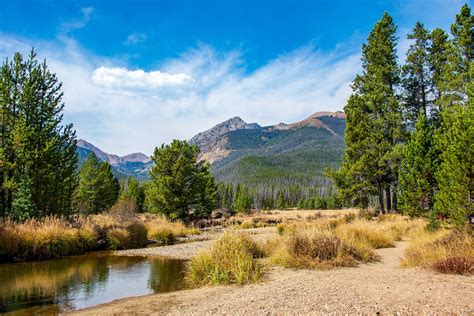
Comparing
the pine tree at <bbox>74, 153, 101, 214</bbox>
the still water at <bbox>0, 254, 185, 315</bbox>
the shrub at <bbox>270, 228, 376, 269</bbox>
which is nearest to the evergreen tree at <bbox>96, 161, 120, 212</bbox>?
the pine tree at <bbox>74, 153, 101, 214</bbox>

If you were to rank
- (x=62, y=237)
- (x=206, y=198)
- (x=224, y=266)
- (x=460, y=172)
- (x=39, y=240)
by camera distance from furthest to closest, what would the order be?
(x=206, y=198) → (x=62, y=237) → (x=39, y=240) → (x=460, y=172) → (x=224, y=266)

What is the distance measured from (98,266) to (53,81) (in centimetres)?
1455

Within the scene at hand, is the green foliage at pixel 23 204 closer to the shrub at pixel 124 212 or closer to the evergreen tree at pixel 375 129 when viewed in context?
the shrub at pixel 124 212

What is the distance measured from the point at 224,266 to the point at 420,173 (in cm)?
1343

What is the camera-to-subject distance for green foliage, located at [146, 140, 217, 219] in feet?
112

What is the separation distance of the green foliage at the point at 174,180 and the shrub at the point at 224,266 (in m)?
23.5

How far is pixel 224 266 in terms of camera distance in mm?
10109

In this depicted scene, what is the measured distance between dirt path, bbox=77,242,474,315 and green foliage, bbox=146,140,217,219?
2563cm

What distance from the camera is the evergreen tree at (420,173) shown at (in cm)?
1839

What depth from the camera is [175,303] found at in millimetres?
7727

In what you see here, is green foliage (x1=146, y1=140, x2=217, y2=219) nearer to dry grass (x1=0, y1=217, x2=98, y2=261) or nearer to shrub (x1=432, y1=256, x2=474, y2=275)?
dry grass (x1=0, y1=217, x2=98, y2=261)


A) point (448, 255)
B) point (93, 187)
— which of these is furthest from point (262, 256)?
point (93, 187)

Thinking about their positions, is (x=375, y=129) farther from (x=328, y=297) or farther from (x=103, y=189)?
(x=103, y=189)

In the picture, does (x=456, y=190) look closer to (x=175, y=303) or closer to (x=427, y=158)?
(x=427, y=158)
